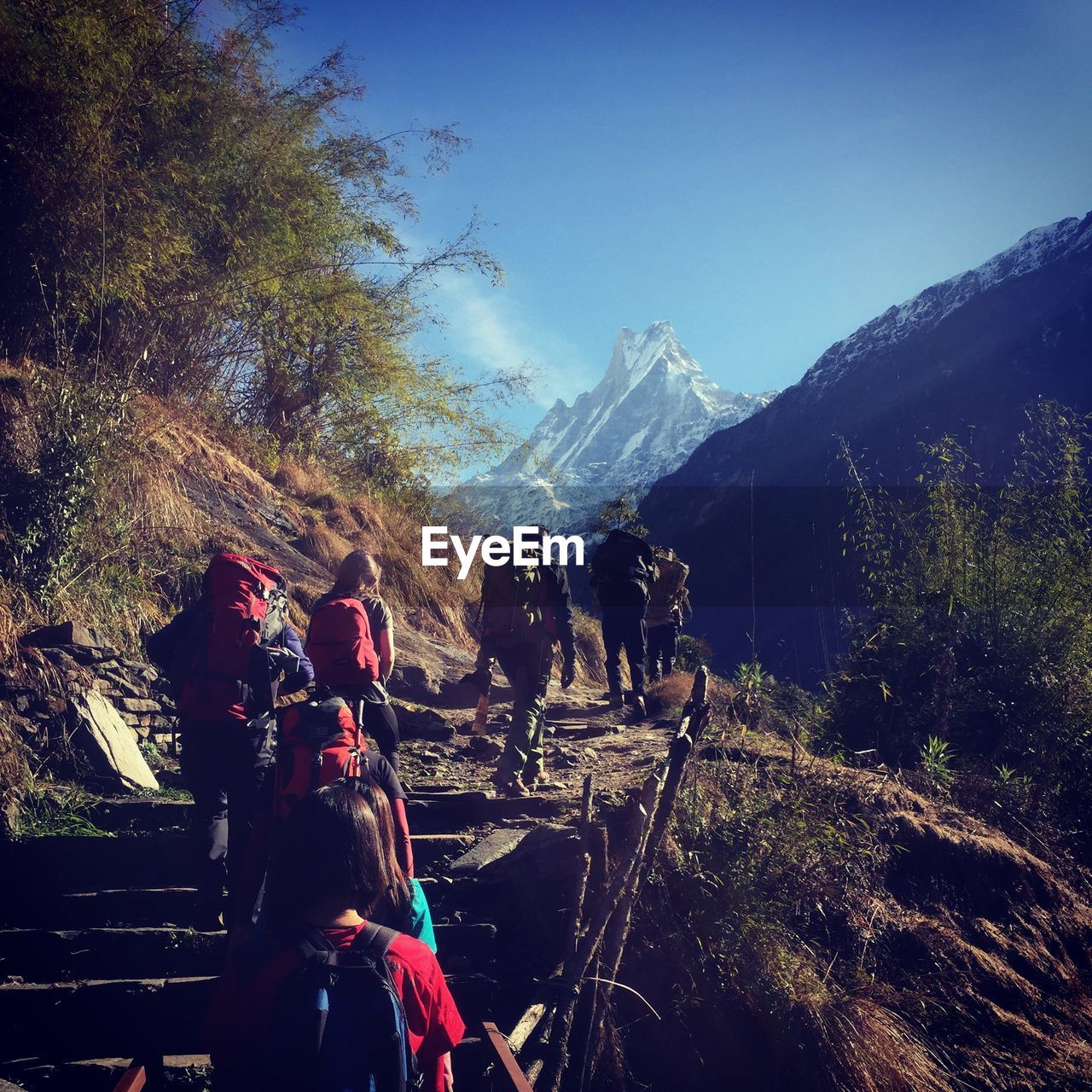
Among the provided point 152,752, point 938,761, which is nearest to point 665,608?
point 938,761

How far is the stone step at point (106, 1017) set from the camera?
321cm

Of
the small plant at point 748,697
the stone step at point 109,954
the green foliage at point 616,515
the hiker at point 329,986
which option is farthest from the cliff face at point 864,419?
the hiker at point 329,986

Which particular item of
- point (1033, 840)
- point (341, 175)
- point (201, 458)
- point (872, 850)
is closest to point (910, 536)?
point (1033, 840)

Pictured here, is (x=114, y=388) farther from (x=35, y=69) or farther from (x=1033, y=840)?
(x=1033, y=840)

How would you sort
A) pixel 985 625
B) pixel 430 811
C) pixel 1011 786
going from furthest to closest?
pixel 985 625, pixel 1011 786, pixel 430 811

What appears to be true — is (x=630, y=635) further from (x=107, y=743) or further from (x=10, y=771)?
(x=10, y=771)

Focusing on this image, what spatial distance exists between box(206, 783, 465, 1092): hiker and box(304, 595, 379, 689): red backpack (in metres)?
1.74

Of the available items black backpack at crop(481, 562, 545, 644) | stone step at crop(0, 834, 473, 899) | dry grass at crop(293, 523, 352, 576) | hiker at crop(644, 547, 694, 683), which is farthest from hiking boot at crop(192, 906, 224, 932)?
dry grass at crop(293, 523, 352, 576)

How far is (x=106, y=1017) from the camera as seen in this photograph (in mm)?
3271

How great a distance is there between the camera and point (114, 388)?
7.35 m

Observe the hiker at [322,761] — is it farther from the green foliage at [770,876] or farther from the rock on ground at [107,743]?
the rock on ground at [107,743]

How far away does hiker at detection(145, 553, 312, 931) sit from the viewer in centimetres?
354

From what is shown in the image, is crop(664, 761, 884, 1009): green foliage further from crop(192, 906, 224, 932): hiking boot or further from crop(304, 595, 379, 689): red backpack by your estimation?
crop(192, 906, 224, 932): hiking boot

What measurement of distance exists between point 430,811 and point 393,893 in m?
2.98
